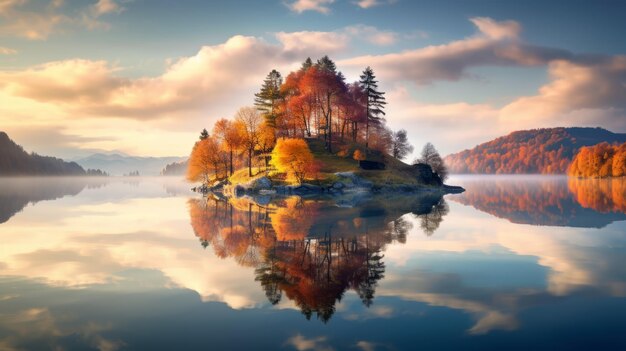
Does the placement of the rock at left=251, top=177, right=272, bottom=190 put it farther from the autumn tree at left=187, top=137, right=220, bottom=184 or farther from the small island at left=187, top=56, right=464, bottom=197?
the autumn tree at left=187, top=137, right=220, bottom=184

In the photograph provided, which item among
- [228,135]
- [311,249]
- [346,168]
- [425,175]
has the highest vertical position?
[228,135]

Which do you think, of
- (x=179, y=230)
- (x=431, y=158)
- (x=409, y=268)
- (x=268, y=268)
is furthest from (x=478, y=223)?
(x=431, y=158)

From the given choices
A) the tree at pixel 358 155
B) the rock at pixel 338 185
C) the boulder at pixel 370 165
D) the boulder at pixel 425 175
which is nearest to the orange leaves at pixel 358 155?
the tree at pixel 358 155

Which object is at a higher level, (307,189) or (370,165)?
(370,165)

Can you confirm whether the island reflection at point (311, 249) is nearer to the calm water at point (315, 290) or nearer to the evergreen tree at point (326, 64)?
the calm water at point (315, 290)

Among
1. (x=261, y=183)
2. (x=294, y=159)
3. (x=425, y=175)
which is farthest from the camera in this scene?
(x=425, y=175)

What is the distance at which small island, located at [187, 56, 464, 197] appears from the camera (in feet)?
254

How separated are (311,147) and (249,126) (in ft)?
54.2

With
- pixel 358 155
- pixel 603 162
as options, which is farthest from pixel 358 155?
pixel 603 162

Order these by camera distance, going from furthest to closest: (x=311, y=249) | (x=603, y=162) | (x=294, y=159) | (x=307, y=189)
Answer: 1. (x=603, y=162)
2. (x=294, y=159)
3. (x=307, y=189)
4. (x=311, y=249)

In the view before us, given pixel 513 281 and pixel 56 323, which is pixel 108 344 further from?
pixel 513 281

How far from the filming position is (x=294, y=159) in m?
76.1

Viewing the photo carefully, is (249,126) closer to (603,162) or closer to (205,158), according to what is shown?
(205,158)

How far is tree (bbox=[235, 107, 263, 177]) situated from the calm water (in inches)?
2596
